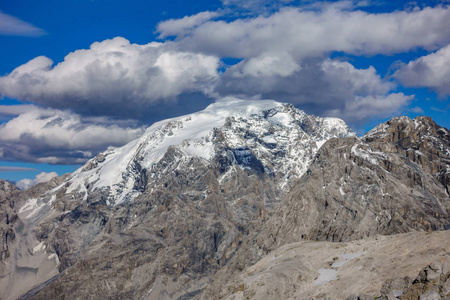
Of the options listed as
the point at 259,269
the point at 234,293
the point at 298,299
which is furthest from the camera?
the point at 259,269

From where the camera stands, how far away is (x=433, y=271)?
8181 cm

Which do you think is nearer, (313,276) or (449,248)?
(449,248)

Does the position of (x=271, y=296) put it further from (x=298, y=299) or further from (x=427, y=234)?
(x=427, y=234)

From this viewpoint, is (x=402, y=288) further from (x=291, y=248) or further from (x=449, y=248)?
(x=291, y=248)

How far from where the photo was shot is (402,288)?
85.4 m

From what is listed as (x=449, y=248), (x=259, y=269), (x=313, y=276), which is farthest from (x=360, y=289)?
(x=259, y=269)

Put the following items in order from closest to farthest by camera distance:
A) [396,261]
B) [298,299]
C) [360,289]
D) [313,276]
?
[360,289] < [396,261] < [298,299] < [313,276]

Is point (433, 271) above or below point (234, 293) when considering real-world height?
above

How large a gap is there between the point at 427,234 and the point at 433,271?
129 feet

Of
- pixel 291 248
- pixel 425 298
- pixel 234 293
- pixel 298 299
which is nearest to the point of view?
pixel 425 298

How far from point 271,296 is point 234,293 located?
812 inches

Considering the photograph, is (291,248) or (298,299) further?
(291,248)

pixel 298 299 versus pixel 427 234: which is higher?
pixel 427 234

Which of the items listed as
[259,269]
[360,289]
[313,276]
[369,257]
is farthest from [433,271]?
[259,269]
